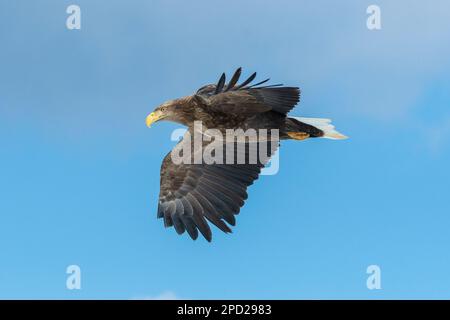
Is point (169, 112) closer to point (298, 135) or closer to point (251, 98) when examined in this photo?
point (251, 98)

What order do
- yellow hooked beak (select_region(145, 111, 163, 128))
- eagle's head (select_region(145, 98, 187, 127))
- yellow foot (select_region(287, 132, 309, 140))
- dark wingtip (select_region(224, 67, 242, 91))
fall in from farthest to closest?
1. yellow foot (select_region(287, 132, 309, 140))
2. yellow hooked beak (select_region(145, 111, 163, 128))
3. eagle's head (select_region(145, 98, 187, 127))
4. dark wingtip (select_region(224, 67, 242, 91))

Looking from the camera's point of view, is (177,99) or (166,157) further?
(166,157)

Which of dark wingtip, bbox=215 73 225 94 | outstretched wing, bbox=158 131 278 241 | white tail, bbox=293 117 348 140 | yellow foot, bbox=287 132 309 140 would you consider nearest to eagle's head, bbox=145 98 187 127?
dark wingtip, bbox=215 73 225 94

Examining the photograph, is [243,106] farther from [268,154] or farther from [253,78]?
[268,154]

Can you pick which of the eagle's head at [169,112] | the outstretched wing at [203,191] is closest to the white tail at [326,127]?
the outstretched wing at [203,191]

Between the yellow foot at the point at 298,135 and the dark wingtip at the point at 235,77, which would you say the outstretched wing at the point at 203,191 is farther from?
the dark wingtip at the point at 235,77

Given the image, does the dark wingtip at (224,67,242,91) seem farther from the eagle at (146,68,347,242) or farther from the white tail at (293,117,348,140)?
the white tail at (293,117,348,140)

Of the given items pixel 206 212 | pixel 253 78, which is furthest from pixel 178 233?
pixel 253 78
